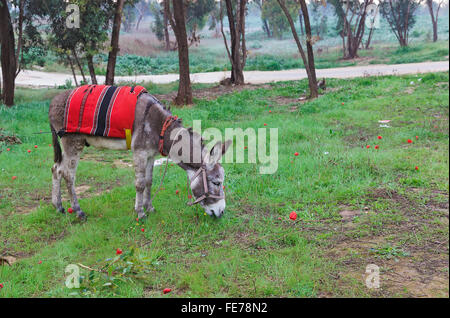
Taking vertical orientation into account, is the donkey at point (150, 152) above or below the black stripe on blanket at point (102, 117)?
below

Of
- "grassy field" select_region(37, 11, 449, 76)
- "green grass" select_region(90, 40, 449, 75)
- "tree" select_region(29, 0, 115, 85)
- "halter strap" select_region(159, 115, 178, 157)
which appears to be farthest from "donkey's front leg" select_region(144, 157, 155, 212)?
"green grass" select_region(90, 40, 449, 75)

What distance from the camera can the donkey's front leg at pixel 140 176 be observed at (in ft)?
22.3

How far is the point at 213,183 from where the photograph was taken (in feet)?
20.5

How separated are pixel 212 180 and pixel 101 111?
2124 mm

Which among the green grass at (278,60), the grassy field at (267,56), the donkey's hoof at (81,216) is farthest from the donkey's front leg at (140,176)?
the green grass at (278,60)

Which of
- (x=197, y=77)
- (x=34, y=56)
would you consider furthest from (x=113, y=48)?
(x=197, y=77)

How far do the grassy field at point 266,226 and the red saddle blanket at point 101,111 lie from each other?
148cm

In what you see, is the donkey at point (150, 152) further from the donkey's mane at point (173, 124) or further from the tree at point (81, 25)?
the tree at point (81, 25)

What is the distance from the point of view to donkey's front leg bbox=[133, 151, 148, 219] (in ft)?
22.3

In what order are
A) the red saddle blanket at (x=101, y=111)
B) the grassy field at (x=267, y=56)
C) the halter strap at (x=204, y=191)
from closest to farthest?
the halter strap at (x=204, y=191), the red saddle blanket at (x=101, y=111), the grassy field at (x=267, y=56)

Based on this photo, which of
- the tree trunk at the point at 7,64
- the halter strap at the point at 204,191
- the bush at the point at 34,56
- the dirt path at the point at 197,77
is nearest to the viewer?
the halter strap at the point at 204,191

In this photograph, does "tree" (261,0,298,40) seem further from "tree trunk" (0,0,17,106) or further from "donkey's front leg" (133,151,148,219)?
"donkey's front leg" (133,151,148,219)
